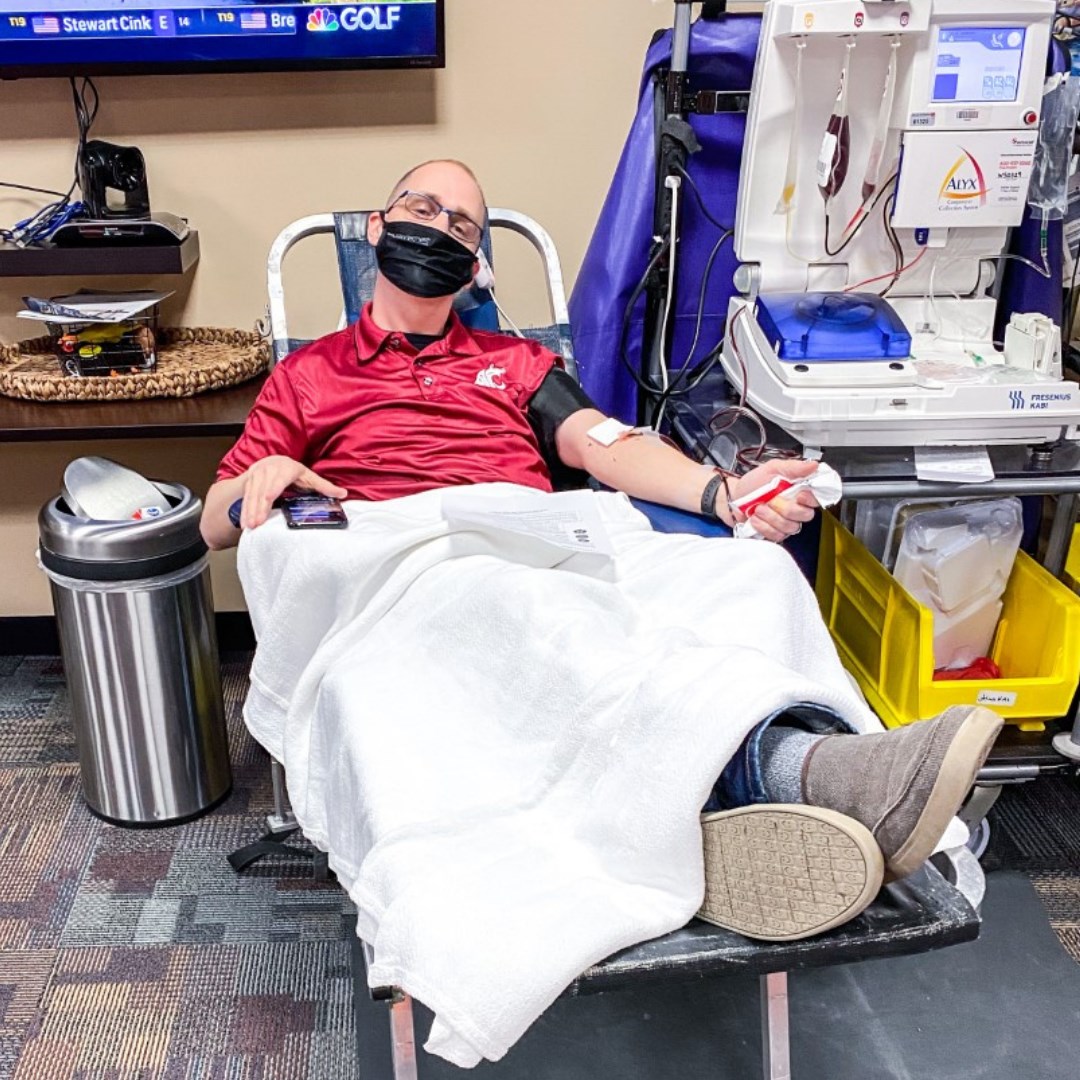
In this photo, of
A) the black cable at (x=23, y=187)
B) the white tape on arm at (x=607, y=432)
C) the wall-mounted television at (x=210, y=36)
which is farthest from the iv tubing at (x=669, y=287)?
the black cable at (x=23, y=187)

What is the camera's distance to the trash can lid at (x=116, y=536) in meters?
1.91

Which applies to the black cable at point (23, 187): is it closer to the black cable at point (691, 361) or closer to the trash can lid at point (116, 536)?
the trash can lid at point (116, 536)

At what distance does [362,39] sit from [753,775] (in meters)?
1.64

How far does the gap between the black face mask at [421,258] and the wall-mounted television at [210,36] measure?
1.78 feet

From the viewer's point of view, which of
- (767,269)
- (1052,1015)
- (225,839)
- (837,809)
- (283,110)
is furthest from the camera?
(283,110)

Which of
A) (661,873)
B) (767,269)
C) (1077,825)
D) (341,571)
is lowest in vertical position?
(1077,825)

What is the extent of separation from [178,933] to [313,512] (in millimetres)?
756

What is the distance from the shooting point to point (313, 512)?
1562 mm

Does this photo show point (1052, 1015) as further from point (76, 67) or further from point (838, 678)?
point (76, 67)

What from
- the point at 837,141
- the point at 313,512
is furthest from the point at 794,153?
the point at 313,512

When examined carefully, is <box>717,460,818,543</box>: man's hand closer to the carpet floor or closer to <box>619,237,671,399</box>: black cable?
<box>619,237,671,399</box>: black cable

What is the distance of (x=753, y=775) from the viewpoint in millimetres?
1107

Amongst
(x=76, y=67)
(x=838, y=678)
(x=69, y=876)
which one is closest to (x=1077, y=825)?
(x=838, y=678)

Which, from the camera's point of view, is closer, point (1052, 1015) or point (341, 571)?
point (341, 571)
